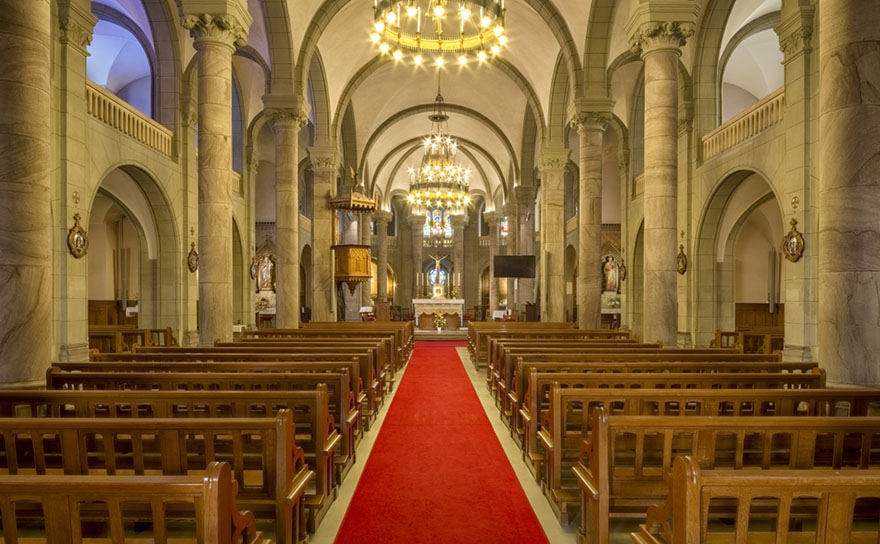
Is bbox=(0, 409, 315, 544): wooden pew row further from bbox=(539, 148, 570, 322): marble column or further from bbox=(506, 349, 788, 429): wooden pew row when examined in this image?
bbox=(539, 148, 570, 322): marble column

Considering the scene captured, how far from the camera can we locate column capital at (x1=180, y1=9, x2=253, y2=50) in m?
8.43

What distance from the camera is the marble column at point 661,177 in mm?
8539

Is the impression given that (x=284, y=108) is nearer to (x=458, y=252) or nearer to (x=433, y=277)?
(x=458, y=252)

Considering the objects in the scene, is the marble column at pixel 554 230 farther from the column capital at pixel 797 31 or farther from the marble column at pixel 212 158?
the marble column at pixel 212 158

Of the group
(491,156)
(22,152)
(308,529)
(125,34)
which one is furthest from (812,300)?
(491,156)

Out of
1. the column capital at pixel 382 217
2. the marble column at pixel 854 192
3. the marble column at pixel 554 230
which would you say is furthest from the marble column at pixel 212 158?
the column capital at pixel 382 217

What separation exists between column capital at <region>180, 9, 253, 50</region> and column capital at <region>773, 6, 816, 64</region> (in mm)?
8880

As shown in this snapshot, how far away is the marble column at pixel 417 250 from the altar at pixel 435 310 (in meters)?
15.5

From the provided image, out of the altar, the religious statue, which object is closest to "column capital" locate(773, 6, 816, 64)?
the religious statue

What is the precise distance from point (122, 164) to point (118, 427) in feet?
34.1

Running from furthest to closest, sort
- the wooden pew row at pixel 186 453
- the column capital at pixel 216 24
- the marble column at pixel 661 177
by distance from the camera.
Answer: the marble column at pixel 661 177, the column capital at pixel 216 24, the wooden pew row at pixel 186 453

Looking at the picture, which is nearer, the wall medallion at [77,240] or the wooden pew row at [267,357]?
the wooden pew row at [267,357]

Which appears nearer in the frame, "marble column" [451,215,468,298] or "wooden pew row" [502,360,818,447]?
"wooden pew row" [502,360,818,447]

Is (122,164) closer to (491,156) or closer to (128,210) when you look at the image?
(128,210)
